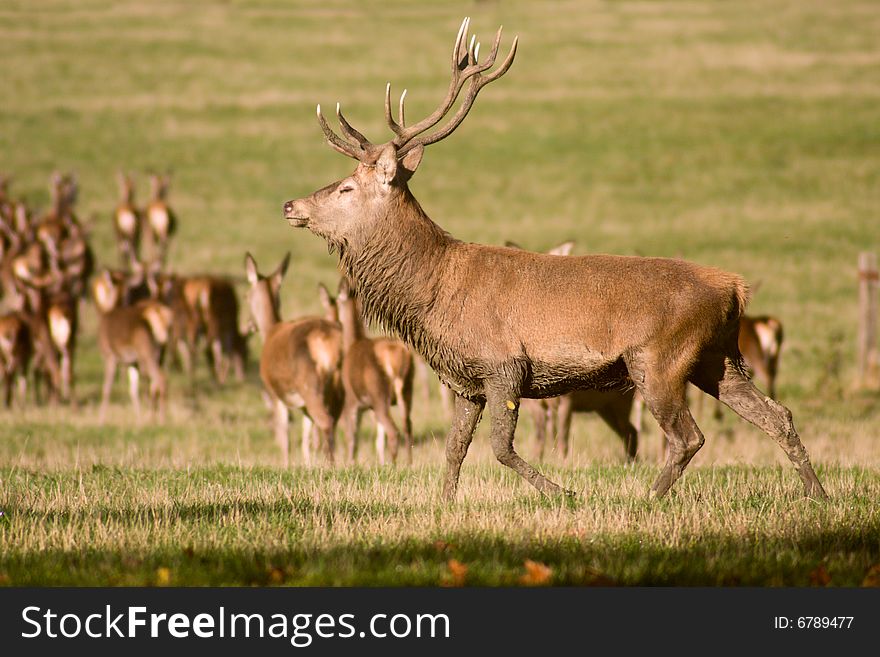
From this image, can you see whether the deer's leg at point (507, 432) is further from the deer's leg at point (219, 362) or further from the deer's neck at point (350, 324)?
the deer's leg at point (219, 362)

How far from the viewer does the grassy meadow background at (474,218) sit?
6.51m

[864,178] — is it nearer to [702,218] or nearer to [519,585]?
[702,218]

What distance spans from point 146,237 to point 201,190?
8.99 metres

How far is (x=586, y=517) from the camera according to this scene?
7027 mm

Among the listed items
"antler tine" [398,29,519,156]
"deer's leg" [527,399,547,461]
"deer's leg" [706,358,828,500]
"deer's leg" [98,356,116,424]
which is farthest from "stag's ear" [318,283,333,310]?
"deer's leg" [706,358,828,500]

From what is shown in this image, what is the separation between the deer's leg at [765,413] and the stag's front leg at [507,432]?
52.2 inches

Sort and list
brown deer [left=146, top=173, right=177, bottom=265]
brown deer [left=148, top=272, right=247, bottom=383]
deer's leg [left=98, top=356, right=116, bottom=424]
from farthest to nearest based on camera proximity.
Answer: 1. brown deer [left=146, top=173, right=177, bottom=265]
2. brown deer [left=148, top=272, right=247, bottom=383]
3. deer's leg [left=98, top=356, right=116, bottom=424]

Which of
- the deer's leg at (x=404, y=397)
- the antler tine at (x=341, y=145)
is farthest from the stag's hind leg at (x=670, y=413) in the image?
the deer's leg at (x=404, y=397)

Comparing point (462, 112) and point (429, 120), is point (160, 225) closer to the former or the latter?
point (429, 120)

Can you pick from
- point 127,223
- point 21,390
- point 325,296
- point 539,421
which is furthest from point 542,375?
point 127,223

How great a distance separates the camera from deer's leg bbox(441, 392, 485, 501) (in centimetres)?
821

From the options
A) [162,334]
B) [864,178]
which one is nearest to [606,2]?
[864,178]

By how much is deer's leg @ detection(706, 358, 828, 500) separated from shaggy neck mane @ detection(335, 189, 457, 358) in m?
1.95

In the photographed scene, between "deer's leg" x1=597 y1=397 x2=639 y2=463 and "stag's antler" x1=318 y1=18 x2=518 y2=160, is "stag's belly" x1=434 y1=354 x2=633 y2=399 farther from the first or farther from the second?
"deer's leg" x1=597 y1=397 x2=639 y2=463
